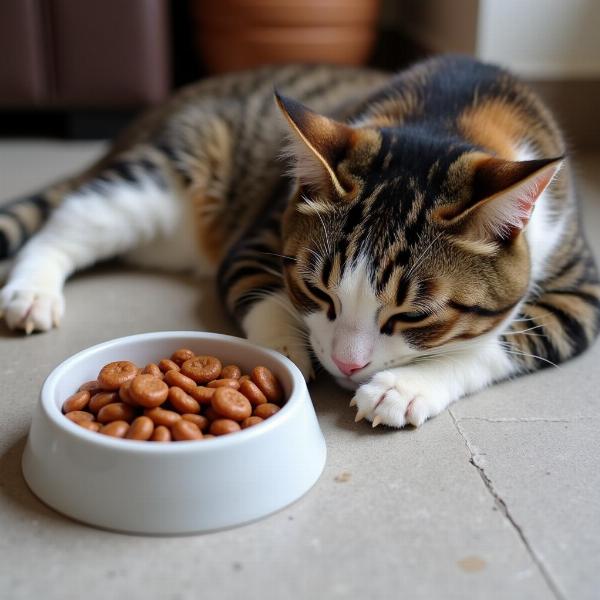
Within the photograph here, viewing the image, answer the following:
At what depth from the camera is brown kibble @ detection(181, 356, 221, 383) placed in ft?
4.69

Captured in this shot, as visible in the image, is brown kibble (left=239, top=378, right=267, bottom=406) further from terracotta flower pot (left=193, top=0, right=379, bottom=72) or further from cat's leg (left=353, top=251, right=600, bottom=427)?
terracotta flower pot (left=193, top=0, right=379, bottom=72)

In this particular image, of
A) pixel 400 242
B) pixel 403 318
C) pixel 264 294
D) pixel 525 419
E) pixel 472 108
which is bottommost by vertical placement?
pixel 525 419

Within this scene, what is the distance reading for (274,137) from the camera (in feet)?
7.36

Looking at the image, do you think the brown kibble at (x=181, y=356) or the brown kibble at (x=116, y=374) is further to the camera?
the brown kibble at (x=181, y=356)

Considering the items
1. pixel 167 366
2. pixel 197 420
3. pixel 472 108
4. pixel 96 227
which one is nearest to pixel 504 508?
pixel 197 420

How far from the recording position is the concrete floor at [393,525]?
113 cm

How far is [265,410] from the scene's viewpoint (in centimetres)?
134

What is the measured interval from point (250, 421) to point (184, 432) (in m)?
0.11

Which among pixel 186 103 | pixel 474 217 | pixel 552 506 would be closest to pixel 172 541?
pixel 552 506

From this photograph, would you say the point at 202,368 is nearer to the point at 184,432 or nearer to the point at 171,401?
the point at 171,401

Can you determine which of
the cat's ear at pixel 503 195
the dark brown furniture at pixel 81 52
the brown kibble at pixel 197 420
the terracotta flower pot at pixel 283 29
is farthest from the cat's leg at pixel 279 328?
the terracotta flower pot at pixel 283 29

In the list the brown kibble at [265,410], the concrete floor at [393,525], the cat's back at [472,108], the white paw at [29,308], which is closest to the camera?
the concrete floor at [393,525]

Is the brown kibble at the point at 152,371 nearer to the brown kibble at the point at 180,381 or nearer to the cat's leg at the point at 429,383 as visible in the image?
the brown kibble at the point at 180,381

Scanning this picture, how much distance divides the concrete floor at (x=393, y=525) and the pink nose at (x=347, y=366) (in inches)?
5.1
